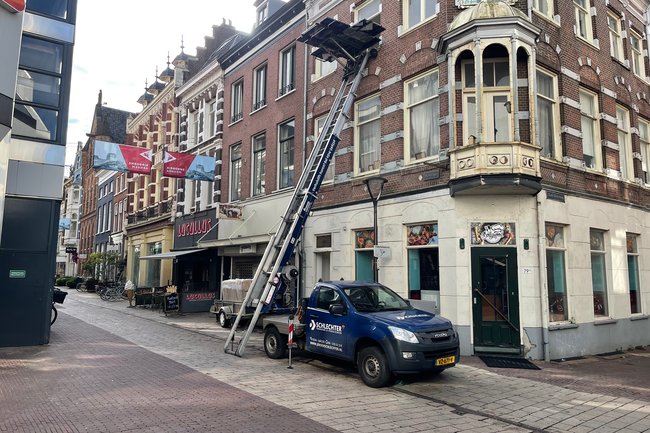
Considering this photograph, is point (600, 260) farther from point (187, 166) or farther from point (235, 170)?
point (235, 170)

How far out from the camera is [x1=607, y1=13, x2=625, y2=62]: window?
647 inches

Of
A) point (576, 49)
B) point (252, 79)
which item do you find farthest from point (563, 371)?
point (252, 79)

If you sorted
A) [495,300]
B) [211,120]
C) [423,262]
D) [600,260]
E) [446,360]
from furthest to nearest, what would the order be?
[211,120] → [600,260] → [423,262] → [495,300] → [446,360]

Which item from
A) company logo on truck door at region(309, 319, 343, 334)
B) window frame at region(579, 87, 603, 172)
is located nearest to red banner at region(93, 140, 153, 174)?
company logo on truck door at region(309, 319, 343, 334)

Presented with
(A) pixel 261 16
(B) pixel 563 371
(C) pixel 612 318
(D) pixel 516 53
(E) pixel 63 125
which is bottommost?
(B) pixel 563 371

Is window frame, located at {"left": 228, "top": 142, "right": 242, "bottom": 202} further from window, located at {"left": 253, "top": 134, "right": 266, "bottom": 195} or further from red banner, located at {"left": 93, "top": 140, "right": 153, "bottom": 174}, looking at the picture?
red banner, located at {"left": 93, "top": 140, "right": 153, "bottom": 174}

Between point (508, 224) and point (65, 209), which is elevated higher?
point (65, 209)

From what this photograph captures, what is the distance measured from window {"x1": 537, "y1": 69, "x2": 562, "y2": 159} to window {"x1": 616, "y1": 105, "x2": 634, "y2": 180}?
417 cm

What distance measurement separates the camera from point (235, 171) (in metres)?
22.8

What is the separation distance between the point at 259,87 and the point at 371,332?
15717 millimetres

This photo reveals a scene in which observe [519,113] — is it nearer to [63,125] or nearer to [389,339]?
[389,339]

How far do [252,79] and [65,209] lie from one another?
169 feet

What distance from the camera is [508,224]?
11820mm

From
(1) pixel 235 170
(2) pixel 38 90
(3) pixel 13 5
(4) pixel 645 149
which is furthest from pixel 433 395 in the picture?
(1) pixel 235 170
